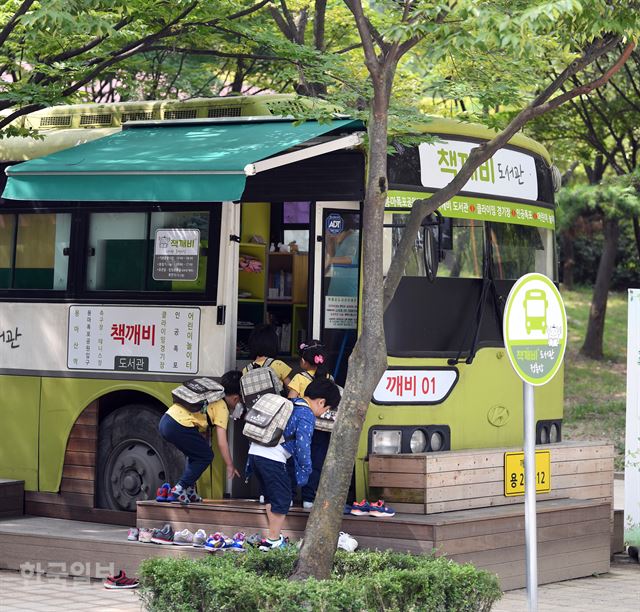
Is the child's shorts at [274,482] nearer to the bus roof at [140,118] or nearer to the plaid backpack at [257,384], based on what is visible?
the plaid backpack at [257,384]

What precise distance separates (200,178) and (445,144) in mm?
2153

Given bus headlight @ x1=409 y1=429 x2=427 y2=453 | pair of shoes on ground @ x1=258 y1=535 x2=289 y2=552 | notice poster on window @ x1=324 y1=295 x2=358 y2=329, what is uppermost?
notice poster on window @ x1=324 y1=295 x2=358 y2=329

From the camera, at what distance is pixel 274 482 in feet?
27.3

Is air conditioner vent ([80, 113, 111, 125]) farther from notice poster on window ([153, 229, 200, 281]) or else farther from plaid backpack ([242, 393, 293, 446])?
plaid backpack ([242, 393, 293, 446])

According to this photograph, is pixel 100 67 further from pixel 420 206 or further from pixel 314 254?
pixel 420 206

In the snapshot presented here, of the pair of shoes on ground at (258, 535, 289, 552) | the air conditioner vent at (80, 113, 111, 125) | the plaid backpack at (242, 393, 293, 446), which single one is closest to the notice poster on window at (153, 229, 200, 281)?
the air conditioner vent at (80, 113, 111, 125)

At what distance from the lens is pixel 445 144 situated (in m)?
9.34

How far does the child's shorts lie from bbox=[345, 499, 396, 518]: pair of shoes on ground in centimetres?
47

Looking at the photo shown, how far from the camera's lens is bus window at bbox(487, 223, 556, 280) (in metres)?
9.64

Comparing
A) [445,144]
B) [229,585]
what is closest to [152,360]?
[445,144]

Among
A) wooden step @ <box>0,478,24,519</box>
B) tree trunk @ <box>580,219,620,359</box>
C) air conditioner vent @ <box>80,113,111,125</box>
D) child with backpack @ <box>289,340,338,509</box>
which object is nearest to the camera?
child with backpack @ <box>289,340,338,509</box>

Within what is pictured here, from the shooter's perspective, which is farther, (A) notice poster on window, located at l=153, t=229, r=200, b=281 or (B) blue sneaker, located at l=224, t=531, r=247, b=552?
(A) notice poster on window, located at l=153, t=229, r=200, b=281

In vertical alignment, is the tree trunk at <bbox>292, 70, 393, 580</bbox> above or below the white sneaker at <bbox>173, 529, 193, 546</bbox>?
above

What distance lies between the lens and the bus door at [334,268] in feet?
30.1
